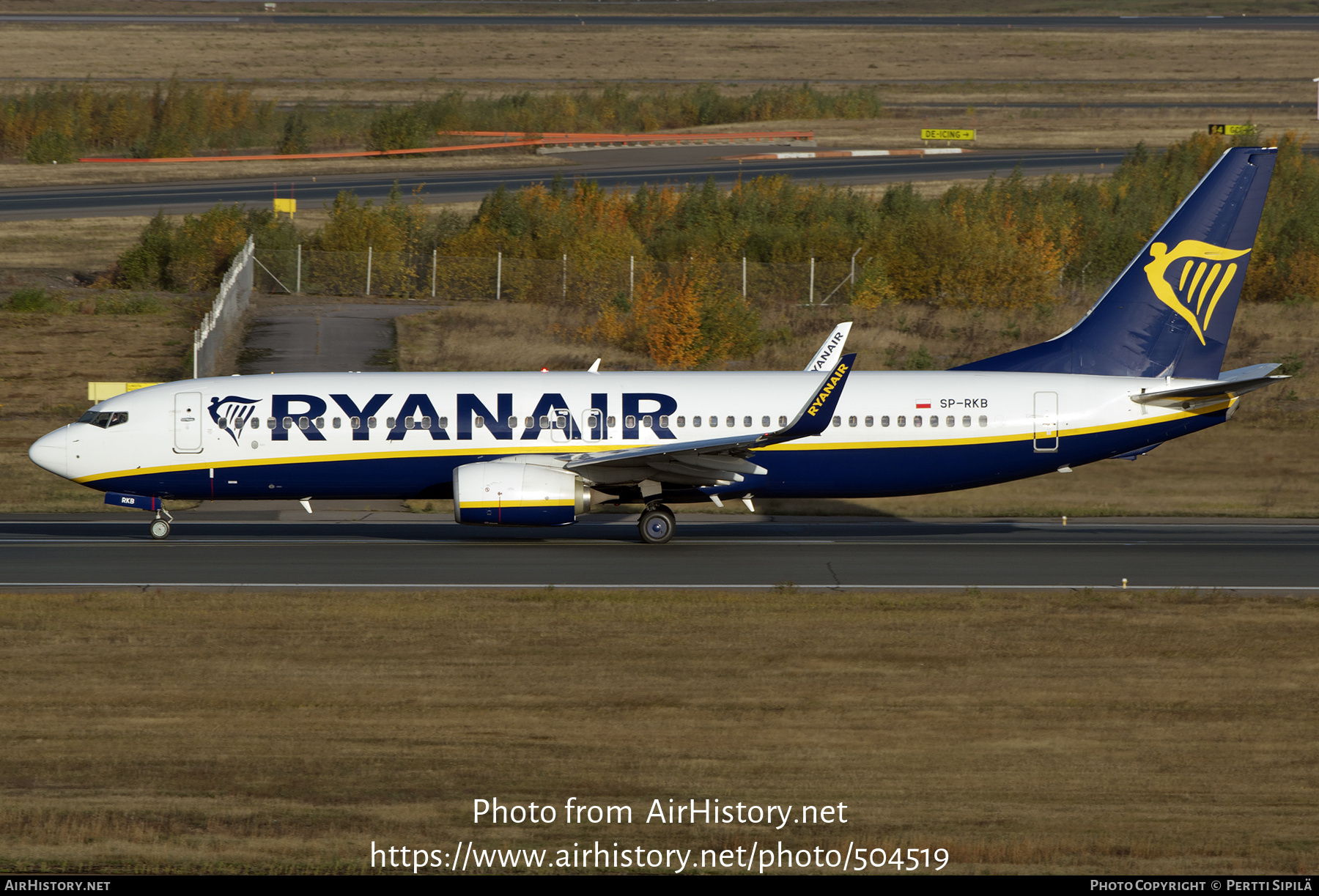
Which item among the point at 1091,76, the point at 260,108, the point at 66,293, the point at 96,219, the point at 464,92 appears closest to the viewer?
the point at 66,293

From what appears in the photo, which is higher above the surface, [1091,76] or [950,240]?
[1091,76]

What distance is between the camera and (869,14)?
539 feet

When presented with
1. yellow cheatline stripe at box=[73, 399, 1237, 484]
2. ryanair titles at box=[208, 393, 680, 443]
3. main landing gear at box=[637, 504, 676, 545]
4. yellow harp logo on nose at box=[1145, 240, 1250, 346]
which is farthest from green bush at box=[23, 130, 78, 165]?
yellow harp logo on nose at box=[1145, 240, 1250, 346]

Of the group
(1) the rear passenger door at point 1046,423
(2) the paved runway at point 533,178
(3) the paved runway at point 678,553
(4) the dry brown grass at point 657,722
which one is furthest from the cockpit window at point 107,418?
(2) the paved runway at point 533,178

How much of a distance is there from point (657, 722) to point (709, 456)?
12.5 meters

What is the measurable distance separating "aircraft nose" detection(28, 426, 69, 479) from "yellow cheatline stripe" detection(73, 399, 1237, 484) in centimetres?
43

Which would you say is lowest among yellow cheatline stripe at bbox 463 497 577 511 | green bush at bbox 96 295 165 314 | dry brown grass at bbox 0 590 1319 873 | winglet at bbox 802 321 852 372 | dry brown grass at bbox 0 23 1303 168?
dry brown grass at bbox 0 590 1319 873

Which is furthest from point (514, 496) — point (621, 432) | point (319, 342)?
point (319, 342)

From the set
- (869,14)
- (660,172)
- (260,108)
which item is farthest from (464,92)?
(869,14)

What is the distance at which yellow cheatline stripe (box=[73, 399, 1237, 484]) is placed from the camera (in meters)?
30.4

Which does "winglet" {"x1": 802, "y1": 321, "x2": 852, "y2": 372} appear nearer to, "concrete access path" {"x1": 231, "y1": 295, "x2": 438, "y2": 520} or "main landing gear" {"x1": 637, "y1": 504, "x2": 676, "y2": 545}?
"main landing gear" {"x1": 637, "y1": 504, "x2": 676, "y2": 545}

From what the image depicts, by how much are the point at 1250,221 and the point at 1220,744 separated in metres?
18.5

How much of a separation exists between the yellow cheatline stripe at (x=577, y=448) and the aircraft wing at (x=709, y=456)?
536 millimetres
